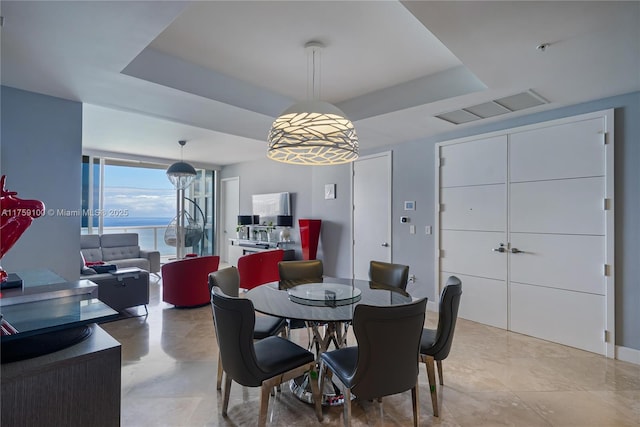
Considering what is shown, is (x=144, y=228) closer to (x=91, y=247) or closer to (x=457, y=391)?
(x=91, y=247)

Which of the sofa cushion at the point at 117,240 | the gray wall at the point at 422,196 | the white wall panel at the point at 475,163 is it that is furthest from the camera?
the sofa cushion at the point at 117,240

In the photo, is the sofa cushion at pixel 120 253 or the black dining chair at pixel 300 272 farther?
the sofa cushion at pixel 120 253

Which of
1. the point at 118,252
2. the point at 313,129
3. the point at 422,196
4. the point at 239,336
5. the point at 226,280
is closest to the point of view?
the point at 239,336

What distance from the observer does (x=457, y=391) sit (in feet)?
7.99

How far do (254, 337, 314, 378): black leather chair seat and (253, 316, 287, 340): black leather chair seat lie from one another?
0.87 feet

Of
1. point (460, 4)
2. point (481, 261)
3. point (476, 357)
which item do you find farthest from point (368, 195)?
point (460, 4)

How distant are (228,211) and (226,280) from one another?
6.07 metres

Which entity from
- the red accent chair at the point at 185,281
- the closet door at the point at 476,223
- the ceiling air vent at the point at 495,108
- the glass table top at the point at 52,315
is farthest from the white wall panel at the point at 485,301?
the glass table top at the point at 52,315

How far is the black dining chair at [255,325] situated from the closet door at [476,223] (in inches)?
101

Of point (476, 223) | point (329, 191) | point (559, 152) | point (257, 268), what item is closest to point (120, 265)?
point (257, 268)

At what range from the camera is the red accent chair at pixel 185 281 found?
14.0ft

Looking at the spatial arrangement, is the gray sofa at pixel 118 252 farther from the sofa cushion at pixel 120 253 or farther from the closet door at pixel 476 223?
the closet door at pixel 476 223

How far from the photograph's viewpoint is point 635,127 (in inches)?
116

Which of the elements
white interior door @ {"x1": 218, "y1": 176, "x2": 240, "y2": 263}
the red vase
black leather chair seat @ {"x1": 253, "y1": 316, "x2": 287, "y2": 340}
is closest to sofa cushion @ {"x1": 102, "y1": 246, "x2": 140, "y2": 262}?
white interior door @ {"x1": 218, "y1": 176, "x2": 240, "y2": 263}
